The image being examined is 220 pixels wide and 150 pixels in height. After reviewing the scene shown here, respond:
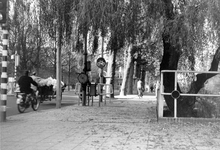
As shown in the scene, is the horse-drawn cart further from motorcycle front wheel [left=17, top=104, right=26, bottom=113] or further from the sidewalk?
the sidewalk

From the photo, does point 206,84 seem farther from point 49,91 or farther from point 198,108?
point 49,91

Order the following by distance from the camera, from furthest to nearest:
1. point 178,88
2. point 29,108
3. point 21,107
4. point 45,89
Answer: point 45,89 < point 29,108 < point 21,107 < point 178,88

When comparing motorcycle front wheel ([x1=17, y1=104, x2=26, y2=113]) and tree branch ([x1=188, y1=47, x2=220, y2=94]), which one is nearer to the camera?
tree branch ([x1=188, y1=47, x2=220, y2=94])

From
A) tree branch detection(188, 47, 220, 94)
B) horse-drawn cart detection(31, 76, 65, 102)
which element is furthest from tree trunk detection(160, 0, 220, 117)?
horse-drawn cart detection(31, 76, 65, 102)

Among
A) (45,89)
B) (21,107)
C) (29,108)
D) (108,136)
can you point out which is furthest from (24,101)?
(108,136)

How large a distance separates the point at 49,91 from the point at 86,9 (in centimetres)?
1036

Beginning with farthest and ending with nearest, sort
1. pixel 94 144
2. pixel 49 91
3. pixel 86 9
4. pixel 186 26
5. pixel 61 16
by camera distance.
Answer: pixel 49 91
pixel 61 16
pixel 86 9
pixel 186 26
pixel 94 144

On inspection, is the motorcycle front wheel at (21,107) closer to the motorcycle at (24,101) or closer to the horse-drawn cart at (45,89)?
the motorcycle at (24,101)

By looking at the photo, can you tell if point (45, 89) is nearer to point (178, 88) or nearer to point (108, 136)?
point (178, 88)

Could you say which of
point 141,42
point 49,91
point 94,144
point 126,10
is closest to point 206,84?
point 141,42

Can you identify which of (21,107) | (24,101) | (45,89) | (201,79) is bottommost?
(21,107)

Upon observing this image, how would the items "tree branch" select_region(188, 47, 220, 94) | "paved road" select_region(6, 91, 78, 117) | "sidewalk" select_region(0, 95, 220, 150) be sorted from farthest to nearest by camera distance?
"paved road" select_region(6, 91, 78, 117) → "tree branch" select_region(188, 47, 220, 94) → "sidewalk" select_region(0, 95, 220, 150)

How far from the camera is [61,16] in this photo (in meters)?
10.1

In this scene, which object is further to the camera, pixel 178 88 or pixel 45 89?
pixel 45 89
